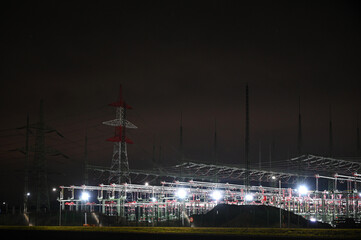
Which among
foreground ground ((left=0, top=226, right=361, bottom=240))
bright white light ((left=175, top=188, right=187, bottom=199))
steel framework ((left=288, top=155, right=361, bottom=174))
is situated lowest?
foreground ground ((left=0, top=226, right=361, bottom=240))

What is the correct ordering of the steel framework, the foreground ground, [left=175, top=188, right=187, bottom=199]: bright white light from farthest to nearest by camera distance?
the steel framework, [left=175, top=188, right=187, bottom=199]: bright white light, the foreground ground

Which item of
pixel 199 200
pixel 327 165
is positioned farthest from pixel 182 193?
pixel 327 165

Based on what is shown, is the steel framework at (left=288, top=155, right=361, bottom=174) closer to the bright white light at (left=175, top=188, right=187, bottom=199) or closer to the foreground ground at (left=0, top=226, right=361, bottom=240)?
the bright white light at (left=175, top=188, right=187, bottom=199)

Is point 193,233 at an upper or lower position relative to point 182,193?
lower

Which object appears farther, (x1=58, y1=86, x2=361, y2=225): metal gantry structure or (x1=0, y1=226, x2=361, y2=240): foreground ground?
(x1=58, y1=86, x2=361, y2=225): metal gantry structure

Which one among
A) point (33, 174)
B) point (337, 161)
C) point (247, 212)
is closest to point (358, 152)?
point (337, 161)

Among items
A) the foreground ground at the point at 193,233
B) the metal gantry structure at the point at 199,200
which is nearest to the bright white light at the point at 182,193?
the metal gantry structure at the point at 199,200

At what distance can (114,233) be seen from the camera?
31969mm

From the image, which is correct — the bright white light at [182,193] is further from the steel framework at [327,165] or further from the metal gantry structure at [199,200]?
the steel framework at [327,165]

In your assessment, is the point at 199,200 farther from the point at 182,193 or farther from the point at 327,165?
the point at 327,165

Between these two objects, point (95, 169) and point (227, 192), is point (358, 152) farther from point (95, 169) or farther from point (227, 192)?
point (95, 169)

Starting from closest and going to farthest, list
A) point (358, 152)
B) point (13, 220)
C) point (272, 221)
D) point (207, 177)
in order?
point (272, 221), point (13, 220), point (358, 152), point (207, 177)

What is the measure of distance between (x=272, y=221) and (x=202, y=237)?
1117 cm

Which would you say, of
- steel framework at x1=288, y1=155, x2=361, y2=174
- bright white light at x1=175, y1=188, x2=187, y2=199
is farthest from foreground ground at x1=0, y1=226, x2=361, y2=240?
steel framework at x1=288, y1=155, x2=361, y2=174
